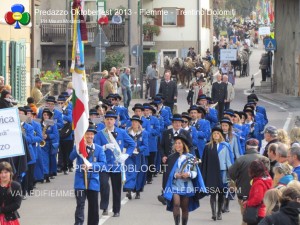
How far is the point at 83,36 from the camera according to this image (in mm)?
17125

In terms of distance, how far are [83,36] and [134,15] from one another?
41.5 metres

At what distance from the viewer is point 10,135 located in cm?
1661

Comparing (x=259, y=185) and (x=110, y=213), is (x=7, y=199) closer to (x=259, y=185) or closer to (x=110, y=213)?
(x=259, y=185)

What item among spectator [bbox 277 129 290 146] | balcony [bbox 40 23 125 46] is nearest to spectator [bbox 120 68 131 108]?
balcony [bbox 40 23 125 46]

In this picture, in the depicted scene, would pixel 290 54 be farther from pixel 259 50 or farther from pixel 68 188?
pixel 259 50

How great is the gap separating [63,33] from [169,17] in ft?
40.4

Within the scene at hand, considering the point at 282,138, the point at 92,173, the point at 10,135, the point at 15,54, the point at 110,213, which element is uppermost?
the point at 15,54

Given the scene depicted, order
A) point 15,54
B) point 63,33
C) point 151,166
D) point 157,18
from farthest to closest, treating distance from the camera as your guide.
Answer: point 157,18, point 63,33, point 15,54, point 151,166

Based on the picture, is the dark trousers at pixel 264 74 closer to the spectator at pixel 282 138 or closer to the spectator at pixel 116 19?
the spectator at pixel 116 19

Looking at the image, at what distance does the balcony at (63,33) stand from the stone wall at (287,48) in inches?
350

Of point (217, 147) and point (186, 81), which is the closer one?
point (217, 147)

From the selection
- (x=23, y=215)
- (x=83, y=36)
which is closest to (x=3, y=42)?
(x=23, y=215)

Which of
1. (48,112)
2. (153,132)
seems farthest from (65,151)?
(153,132)

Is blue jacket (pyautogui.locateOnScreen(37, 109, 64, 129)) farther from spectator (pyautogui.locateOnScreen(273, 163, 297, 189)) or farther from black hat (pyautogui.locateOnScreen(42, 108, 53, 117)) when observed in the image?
spectator (pyautogui.locateOnScreen(273, 163, 297, 189))
